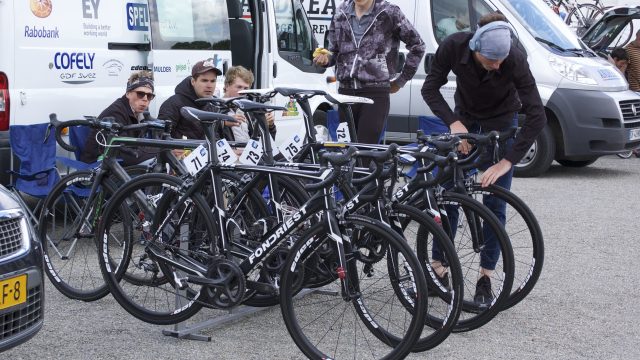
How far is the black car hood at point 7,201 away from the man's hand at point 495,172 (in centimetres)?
242

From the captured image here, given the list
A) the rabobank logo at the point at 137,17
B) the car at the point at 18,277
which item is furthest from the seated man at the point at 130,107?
the car at the point at 18,277

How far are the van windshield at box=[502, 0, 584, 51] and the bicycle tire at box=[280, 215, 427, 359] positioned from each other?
6748mm

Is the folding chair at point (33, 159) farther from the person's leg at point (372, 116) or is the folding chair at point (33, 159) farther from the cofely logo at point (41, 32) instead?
the person's leg at point (372, 116)

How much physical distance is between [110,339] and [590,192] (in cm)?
660

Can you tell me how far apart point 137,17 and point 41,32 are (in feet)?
3.40

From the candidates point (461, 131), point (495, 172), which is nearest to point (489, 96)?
point (461, 131)

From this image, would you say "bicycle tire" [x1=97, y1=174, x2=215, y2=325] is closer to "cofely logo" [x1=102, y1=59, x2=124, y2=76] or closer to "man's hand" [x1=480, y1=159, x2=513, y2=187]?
"man's hand" [x1=480, y1=159, x2=513, y2=187]

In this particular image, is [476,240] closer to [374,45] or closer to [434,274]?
[434,274]

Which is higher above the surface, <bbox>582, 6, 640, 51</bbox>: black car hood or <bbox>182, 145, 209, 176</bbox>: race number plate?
<bbox>582, 6, 640, 51</bbox>: black car hood

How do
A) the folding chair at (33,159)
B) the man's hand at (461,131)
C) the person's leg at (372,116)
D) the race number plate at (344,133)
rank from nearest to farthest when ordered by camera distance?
1. the man's hand at (461,131)
2. the race number plate at (344,133)
3. the folding chair at (33,159)
4. the person's leg at (372,116)

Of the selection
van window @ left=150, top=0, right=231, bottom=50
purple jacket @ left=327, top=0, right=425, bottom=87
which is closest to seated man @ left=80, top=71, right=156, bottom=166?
van window @ left=150, top=0, right=231, bottom=50

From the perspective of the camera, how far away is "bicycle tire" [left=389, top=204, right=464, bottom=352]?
4.70 meters

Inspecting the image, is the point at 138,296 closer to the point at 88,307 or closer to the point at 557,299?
the point at 88,307

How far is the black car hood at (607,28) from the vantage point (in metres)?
13.8
